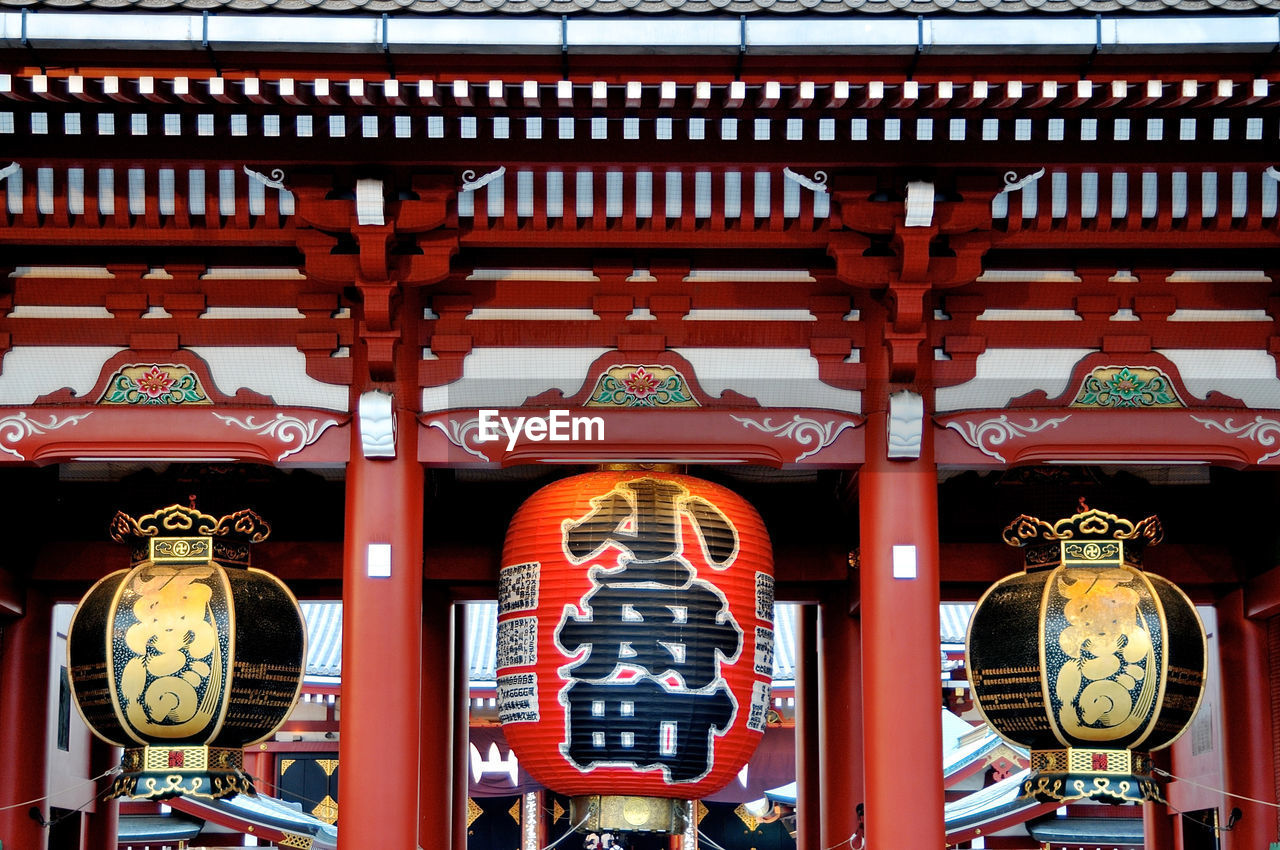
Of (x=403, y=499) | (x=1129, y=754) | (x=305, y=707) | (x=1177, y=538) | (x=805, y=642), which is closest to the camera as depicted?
(x=403, y=499)

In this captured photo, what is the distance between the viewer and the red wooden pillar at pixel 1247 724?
10969 mm

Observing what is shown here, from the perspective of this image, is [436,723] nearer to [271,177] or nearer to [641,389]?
[641,389]

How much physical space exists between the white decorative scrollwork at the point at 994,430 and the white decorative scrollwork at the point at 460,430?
2.54 meters

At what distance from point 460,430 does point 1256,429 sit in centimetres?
428

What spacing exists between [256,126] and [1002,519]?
5.94m

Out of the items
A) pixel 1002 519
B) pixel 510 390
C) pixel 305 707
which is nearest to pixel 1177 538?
pixel 1002 519

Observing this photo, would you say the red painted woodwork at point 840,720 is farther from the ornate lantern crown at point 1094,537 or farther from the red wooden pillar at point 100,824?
the red wooden pillar at point 100,824

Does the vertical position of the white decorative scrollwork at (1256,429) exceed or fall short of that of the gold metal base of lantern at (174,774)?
it exceeds it

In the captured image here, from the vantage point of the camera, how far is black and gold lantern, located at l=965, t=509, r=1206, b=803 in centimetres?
923

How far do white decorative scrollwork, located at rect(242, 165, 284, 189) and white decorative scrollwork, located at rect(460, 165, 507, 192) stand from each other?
0.93 metres

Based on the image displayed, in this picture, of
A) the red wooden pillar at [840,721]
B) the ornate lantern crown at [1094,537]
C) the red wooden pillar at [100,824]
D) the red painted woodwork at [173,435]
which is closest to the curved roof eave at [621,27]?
the red painted woodwork at [173,435]

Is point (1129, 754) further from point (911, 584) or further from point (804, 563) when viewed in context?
point (804, 563)

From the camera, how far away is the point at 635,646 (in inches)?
345

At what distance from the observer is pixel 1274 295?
29.5ft
